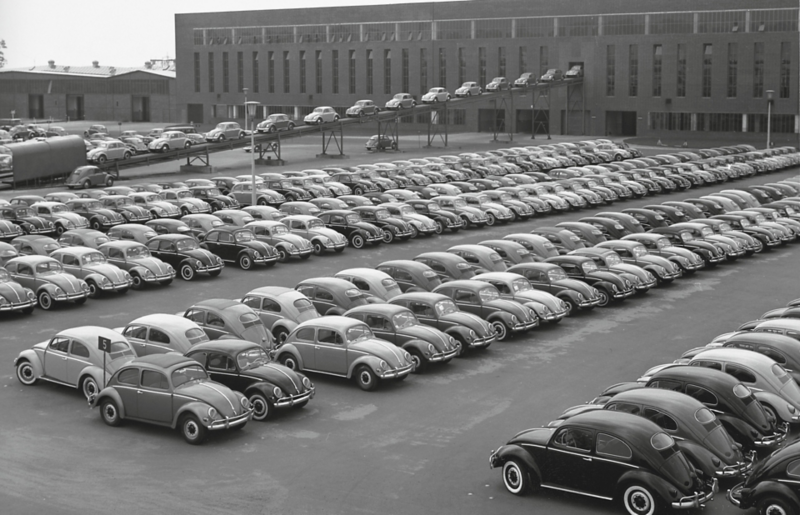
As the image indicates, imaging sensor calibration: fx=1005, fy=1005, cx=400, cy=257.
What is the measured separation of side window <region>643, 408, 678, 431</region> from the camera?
1641cm

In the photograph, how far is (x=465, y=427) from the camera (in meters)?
19.3

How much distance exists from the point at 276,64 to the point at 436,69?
2015cm

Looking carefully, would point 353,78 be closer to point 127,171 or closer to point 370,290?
point 127,171

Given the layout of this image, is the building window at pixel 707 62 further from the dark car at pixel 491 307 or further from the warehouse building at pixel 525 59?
the dark car at pixel 491 307

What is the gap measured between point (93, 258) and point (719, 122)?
7319 centimetres

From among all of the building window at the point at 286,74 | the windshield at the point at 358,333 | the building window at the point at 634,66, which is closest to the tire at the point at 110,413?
the windshield at the point at 358,333

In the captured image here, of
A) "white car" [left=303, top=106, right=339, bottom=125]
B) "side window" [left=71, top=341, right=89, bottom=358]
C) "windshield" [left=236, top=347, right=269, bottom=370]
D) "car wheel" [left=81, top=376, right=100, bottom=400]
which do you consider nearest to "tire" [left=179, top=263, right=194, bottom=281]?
"side window" [left=71, top=341, right=89, bottom=358]

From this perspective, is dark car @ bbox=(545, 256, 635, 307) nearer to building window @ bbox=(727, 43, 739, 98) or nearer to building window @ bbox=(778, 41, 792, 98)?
building window @ bbox=(778, 41, 792, 98)

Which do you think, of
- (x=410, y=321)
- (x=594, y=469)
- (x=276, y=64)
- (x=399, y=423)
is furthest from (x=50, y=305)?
(x=276, y=64)

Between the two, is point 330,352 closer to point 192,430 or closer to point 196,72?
point 192,430

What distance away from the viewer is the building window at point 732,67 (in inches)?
3580

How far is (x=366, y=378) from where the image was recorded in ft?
71.3

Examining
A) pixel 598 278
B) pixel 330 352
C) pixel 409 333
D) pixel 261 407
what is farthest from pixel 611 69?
pixel 261 407

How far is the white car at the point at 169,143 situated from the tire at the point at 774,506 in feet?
199
